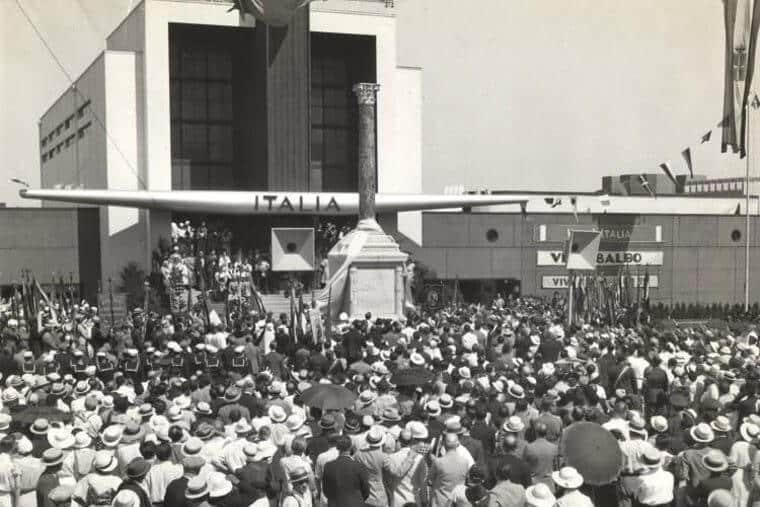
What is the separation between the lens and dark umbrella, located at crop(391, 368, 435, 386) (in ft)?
44.1

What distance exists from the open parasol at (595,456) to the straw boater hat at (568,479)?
2.33 feet

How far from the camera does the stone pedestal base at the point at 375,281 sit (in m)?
33.0

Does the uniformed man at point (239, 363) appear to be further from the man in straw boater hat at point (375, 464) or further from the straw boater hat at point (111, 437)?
the man in straw boater hat at point (375, 464)

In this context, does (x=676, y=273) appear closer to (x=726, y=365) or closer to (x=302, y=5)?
(x=302, y=5)

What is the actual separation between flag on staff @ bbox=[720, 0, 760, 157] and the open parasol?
27.1 metres

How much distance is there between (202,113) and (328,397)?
139 feet

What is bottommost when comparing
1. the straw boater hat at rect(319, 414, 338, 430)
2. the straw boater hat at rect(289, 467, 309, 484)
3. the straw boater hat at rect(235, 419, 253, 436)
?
the straw boater hat at rect(235, 419, 253, 436)

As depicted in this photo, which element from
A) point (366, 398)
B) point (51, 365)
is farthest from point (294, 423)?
point (51, 365)

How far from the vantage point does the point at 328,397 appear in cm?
1206

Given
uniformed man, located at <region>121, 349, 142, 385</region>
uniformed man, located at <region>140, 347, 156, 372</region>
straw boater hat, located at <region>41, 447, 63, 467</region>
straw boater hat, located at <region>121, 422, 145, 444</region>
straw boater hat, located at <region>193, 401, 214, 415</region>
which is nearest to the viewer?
straw boater hat, located at <region>41, 447, 63, 467</region>

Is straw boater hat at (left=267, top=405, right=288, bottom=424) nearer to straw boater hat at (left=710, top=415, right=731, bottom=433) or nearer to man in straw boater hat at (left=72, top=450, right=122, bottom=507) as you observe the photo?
man in straw boater hat at (left=72, top=450, right=122, bottom=507)

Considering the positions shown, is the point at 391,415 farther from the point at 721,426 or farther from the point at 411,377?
the point at 721,426

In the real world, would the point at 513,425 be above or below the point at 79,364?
above

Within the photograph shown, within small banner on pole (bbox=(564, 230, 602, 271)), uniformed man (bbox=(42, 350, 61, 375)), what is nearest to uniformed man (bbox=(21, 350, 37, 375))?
uniformed man (bbox=(42, 350, 61, 375))
